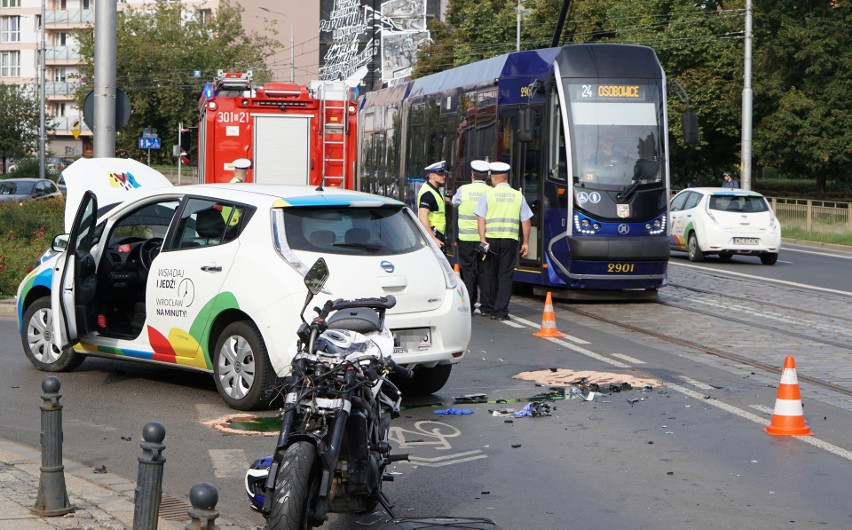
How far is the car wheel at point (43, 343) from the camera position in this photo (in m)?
10.7

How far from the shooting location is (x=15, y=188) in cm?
4109

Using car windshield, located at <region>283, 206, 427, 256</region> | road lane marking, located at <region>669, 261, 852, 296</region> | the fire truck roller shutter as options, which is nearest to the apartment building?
the fire truck roller shutter

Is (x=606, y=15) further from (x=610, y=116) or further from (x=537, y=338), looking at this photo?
(x=537, y=338)

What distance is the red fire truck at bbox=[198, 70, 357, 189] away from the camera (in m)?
23.3

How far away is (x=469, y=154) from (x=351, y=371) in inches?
559

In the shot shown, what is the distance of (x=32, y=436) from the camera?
26.9 ft

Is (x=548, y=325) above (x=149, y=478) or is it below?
below

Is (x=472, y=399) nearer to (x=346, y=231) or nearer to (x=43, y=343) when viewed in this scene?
(x=346, y=231)

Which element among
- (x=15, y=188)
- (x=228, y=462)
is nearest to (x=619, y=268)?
(x=228, y=462)

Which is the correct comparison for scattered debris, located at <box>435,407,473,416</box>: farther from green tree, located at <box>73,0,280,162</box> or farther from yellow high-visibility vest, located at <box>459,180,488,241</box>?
green tree, located at <box>73,0,280,162</box>

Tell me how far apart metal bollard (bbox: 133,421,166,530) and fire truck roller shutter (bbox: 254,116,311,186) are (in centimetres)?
1815

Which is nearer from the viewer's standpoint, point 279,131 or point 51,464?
point 51,464

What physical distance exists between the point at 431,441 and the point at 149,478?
10.4ft

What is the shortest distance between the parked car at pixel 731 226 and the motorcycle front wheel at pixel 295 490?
21.6 meters
